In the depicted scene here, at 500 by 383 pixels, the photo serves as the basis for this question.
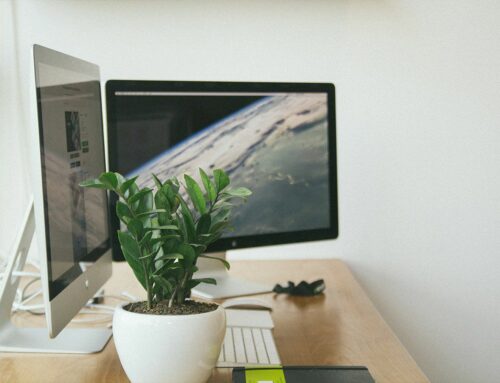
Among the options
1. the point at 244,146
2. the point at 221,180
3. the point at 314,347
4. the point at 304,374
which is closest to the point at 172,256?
the point at 221,180

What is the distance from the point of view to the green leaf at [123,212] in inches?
38.4

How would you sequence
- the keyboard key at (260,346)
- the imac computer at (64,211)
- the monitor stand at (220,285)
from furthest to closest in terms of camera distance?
the monitor stand at (220,285) → the keyboard key at (260,346) → the imac computer at (64,211)

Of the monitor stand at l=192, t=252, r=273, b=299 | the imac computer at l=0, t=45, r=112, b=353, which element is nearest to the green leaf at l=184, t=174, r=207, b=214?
the imac computer at l=0, t=45, r=112, b=353

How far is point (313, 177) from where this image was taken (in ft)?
5.45

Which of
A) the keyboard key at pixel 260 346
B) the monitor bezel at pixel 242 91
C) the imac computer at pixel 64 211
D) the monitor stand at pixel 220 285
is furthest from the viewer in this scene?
the monitor stand at pixel 220 285

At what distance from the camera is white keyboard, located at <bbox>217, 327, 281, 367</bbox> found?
1.13 m

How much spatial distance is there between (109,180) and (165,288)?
0.17 metres

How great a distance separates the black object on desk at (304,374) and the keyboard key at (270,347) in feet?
0.35

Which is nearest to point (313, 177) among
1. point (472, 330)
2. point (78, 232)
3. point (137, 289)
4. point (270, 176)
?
point (270, 176)

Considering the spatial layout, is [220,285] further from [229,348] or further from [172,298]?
[172,298]

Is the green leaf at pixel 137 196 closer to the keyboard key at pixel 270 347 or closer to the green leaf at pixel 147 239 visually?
the green leaf at pixel 147 239

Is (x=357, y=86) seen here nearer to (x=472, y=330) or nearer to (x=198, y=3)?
(x=198, y=3)

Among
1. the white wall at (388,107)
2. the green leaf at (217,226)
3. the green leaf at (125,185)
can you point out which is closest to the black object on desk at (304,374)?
the green leaf at (217,226)

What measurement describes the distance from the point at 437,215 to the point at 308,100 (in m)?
0.66
